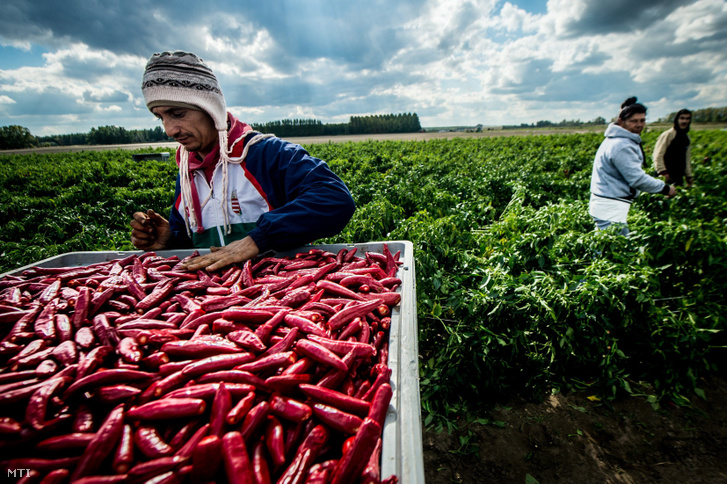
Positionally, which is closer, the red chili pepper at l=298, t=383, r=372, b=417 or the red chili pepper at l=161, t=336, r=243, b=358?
the red chili pepper at l=298, t=383, r=372, b=417

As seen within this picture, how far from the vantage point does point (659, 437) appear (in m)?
3.21

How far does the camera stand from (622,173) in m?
4.90

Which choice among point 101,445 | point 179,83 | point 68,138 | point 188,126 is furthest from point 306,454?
point 68,138

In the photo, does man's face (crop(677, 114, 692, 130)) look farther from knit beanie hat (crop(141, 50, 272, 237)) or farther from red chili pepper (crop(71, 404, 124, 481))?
red chili pepper (crop(71, 404, 124, 481))

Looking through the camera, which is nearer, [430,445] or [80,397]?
[80,397]

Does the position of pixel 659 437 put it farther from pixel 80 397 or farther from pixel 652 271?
pixel 80 397

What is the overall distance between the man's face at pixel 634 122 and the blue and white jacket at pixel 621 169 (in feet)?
0.25

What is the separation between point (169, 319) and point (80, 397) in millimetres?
571

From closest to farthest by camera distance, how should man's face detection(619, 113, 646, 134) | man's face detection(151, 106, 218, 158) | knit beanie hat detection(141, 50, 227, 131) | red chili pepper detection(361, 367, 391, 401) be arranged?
1. red chili pepper detection(361, 367, 391, 401)
2. knit beanie hat detection(141, 50, 227, 131)
3. man's face detection(151, 106, 218, 158)
4. man's face detection(619, 113, 646, 134)

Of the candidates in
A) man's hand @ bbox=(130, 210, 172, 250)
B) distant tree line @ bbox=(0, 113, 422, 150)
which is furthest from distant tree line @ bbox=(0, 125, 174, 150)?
man's hand @ bbox=(130, 210, 172, 250)

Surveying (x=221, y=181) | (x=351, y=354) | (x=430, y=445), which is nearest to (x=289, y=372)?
(x=351, y=354)

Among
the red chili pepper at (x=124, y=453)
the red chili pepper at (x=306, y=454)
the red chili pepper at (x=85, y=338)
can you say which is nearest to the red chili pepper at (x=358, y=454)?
the red chili pepper at (x=306, y=454)

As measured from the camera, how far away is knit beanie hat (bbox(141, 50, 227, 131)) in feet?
8.72

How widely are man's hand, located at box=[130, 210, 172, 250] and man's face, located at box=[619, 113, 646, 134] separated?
20.7 feet
